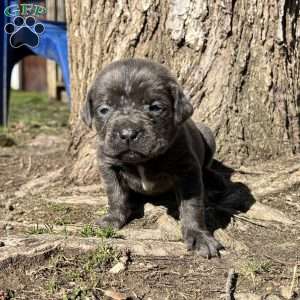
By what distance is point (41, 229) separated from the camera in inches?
176

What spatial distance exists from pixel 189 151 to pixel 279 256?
110cm

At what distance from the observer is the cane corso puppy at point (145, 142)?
4.14 metres

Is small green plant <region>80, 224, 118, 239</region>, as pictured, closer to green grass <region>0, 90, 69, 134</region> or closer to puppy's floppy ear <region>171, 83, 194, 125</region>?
puppy's floppy ear <region>171, 83, 194, 125</region>

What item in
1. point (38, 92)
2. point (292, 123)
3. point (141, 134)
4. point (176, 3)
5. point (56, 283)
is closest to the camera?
point (56, 283)

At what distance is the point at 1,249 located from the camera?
12.8ft

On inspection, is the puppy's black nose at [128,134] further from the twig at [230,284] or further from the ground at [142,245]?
the twig at [230,284]

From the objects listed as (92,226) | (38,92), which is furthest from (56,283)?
(38,92)

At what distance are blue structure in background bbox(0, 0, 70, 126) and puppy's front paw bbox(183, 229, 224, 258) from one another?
4.70 metres

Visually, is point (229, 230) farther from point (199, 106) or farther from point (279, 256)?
point (199, 106)

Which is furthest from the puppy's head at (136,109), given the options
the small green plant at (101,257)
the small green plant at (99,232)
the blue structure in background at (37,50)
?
the blue structure in background at (37,50)

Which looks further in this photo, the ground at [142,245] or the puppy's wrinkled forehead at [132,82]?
the puppy's wrinkled forehead at [132,82]

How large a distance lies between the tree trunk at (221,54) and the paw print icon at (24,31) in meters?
2.18

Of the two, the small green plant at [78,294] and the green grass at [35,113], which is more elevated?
the small green plant at [78,294]

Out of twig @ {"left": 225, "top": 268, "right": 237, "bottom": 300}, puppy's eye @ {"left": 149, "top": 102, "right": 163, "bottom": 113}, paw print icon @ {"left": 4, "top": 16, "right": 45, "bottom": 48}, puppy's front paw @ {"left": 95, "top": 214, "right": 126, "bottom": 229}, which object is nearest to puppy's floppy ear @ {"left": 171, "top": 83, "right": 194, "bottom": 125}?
puppy's eye @ {"left": 149, "top": 102, "right": 163, "bottom": 113}
